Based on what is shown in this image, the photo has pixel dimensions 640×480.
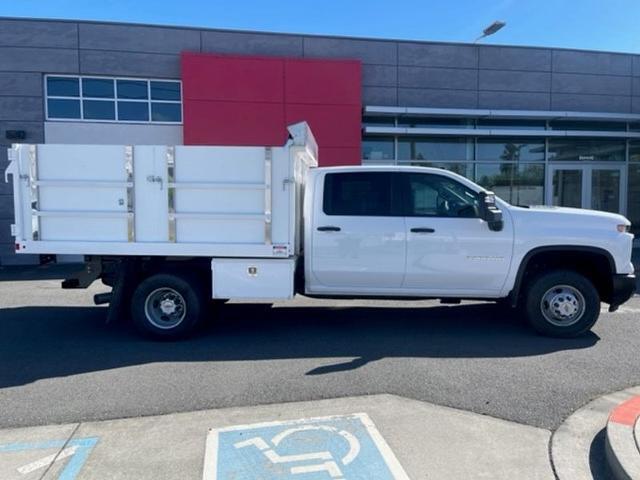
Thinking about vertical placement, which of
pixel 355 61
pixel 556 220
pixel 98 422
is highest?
pixel 355 61

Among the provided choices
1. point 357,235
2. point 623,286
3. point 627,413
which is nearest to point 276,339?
point 357,235

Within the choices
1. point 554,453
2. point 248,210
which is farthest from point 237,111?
point 554,453

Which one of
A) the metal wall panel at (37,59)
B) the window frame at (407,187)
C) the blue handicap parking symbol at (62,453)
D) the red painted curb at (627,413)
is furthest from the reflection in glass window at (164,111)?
the red painted curb at (627,413)

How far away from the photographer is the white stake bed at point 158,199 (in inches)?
219

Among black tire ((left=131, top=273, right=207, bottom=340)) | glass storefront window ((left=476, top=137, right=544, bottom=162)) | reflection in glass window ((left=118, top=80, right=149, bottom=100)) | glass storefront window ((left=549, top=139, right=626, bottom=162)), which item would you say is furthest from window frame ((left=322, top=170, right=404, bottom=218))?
glass storefront window ((left=549, top=139, right=626, bottom=162))

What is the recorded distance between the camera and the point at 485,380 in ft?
14.8

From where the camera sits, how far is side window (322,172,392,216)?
5887 mm

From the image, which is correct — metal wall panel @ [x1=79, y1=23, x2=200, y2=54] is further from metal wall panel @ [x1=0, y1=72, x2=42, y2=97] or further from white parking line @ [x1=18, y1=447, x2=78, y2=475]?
white parking line @ [x1=18, y1=447, x2=78, y2=475]

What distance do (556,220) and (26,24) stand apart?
1388 centimetres

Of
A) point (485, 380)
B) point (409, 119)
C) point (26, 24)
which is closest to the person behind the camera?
point (485, 380)

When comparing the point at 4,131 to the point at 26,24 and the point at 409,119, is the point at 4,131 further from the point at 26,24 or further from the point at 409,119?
the point at 409,119

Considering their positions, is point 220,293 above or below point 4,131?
below

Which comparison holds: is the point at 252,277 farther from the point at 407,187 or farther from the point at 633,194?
the point at 633,194

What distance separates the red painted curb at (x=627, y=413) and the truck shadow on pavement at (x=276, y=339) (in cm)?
140
